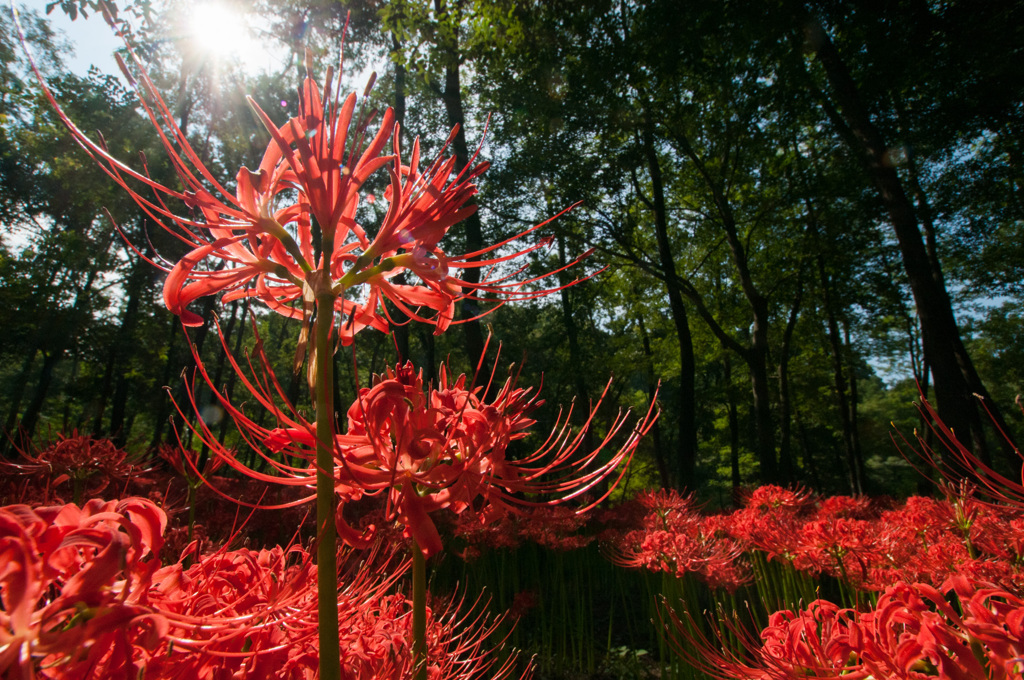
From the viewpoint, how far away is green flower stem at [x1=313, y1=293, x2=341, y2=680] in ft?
3.13

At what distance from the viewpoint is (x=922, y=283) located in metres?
7.76

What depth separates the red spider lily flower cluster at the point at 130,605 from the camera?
64cm

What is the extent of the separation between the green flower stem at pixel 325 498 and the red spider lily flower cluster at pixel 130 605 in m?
0.09

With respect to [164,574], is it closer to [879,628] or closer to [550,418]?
[879,628]

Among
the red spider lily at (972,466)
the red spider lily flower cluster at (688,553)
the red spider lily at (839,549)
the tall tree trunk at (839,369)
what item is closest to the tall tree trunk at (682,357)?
the tall tree trunk at (839,369)

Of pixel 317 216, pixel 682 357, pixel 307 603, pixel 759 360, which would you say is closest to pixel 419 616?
pixel 307 603

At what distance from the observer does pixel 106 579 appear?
674mm

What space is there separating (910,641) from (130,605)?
5.61 feet

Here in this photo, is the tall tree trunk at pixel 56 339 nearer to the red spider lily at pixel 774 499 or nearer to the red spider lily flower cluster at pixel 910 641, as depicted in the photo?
the red spider lily at pixel 774 499

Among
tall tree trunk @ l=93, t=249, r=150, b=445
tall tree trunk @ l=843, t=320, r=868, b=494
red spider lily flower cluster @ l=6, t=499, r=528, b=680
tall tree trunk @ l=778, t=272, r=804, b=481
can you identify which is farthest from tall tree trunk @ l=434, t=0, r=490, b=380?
tall tree trunk @ l=843, t=320, r=868, b=494

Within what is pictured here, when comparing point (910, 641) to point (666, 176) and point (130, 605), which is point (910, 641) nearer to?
point (130, 605)

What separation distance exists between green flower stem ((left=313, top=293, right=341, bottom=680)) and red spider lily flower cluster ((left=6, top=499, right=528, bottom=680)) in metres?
0.09

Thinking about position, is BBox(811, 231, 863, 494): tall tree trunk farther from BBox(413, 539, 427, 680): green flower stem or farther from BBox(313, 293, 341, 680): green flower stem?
BBox(313, 293, 341, 680): green flower stem

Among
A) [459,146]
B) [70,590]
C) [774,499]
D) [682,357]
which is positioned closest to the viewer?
[70,590]
